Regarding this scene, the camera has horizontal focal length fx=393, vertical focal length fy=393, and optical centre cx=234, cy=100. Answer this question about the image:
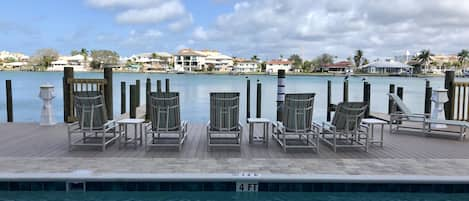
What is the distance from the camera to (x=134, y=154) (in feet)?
17.4

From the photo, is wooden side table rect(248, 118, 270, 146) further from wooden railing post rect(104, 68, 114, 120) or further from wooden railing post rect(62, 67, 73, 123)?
wooden railing post rect(62, 67, 73, 123)

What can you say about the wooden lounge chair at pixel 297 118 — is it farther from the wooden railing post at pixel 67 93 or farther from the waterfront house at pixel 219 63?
the waterfront house at pixel 219 63

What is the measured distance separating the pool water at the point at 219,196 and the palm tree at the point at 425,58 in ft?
229

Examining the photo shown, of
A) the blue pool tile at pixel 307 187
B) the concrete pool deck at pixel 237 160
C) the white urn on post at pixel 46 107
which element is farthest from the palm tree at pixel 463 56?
the blue pool tile at pixel 307 187

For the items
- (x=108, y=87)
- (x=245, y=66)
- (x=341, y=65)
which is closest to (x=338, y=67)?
(x=341, y=65)

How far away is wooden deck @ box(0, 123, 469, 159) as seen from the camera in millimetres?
5285

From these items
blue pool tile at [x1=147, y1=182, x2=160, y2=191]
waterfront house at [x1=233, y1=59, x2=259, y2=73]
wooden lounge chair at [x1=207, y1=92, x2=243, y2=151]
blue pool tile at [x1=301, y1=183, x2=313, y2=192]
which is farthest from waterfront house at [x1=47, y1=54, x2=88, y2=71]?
blue pool tile at [x1=301, y1=183, x2=313, y2=192]

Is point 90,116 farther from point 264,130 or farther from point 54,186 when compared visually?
point 264,130

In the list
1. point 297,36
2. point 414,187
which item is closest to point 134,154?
point 414,187

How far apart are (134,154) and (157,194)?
1266mm

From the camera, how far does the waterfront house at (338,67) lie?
2832 inches

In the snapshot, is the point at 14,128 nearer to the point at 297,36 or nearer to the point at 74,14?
the point at 74,14

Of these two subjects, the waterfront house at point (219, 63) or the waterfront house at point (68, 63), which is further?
the waterfront house at point (219, 63)

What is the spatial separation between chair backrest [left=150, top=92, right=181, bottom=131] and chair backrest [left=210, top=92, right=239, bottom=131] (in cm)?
52
